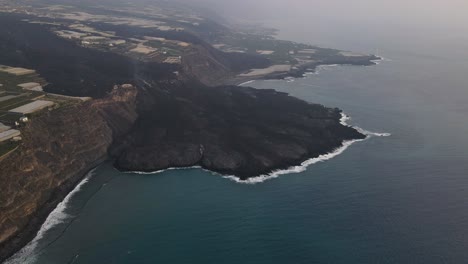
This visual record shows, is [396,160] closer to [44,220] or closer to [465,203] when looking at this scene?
[465,203]

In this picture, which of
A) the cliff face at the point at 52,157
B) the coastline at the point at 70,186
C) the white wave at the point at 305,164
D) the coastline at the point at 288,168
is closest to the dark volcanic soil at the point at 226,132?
the coastline at the point at 288,168

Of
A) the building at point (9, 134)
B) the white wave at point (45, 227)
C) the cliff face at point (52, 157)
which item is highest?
the building at point (9, 134)

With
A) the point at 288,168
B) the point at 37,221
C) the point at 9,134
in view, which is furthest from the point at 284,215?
the point at 9,134

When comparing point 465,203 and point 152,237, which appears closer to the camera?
point 152,237

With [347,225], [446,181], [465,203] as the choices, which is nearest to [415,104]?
[446,181]

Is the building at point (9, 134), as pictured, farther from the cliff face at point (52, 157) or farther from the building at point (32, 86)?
the building at point (32, 86)

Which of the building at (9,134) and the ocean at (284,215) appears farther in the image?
the building at (9,134)
